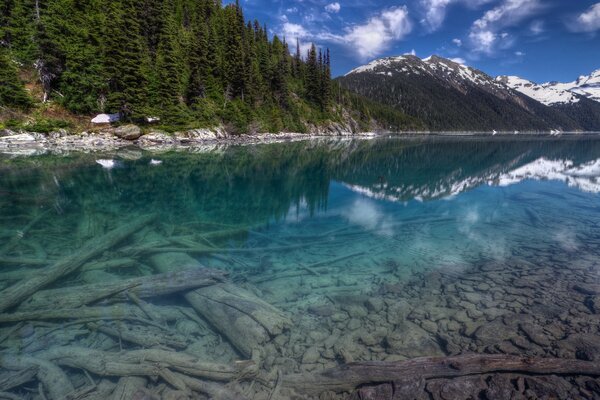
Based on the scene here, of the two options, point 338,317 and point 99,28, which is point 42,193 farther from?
point 99,28

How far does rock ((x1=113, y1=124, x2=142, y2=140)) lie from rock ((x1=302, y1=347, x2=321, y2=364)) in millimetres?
52184

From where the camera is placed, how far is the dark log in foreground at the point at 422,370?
17.5 feet

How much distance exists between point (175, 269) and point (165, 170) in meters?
21.4

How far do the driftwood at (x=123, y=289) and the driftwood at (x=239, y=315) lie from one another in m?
0.41

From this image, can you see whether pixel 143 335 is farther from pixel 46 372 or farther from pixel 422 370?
pixel 422 370

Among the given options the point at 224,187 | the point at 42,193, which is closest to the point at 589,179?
the point at 224,187

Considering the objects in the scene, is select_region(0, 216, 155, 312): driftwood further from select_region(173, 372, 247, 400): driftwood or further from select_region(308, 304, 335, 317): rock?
select_region(308, 304, 335, 317): rock

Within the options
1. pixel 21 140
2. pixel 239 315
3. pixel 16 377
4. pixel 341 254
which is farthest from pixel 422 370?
pixel 21 140

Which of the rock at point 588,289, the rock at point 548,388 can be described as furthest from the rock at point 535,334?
the rock at point 588,289

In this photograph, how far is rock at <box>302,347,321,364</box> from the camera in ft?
19.8

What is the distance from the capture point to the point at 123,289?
7566 mm

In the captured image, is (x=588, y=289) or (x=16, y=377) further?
(x=588, y=289)

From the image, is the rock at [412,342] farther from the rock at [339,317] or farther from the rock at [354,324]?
the rock at [339,317]

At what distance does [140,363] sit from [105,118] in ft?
179
